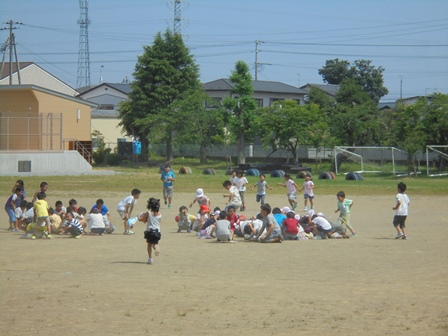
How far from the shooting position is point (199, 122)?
6175 centimetres

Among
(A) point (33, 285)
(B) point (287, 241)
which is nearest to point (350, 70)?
(B) point (287, 241)

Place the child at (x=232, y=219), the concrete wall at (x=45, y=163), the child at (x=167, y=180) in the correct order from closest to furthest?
the child at (x=232, y=219) < the child at (x=167, y=180) < the concrete wall at (x=45, y=163)

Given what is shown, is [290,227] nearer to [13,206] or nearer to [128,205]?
[128,205]

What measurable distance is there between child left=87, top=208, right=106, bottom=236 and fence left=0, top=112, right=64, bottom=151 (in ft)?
101

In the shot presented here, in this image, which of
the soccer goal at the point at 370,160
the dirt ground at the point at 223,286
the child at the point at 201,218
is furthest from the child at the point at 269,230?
the soccer goal at the point at 370,160

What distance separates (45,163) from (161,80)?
20980mm

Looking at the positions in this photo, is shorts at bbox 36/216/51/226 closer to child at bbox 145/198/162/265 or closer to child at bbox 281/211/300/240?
child at bbox 145/198/162/265

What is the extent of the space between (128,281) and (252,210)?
1397 centimetres

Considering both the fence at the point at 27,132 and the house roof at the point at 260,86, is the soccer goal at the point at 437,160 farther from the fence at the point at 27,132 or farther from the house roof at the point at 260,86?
the house roof at the point at 260,86

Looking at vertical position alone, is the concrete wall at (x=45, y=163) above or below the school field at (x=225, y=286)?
above

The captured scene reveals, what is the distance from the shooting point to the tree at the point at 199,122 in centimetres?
6075

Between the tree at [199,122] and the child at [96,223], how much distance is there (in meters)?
41.0

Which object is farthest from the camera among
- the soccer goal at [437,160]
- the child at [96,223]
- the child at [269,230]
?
the soccer goal at [437,160]

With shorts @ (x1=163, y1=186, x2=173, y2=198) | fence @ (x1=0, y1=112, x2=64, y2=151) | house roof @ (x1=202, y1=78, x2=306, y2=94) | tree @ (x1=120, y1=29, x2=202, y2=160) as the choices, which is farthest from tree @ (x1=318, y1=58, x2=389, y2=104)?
shorts @ (x1=163, y1=186, x2=173, y2=198)
